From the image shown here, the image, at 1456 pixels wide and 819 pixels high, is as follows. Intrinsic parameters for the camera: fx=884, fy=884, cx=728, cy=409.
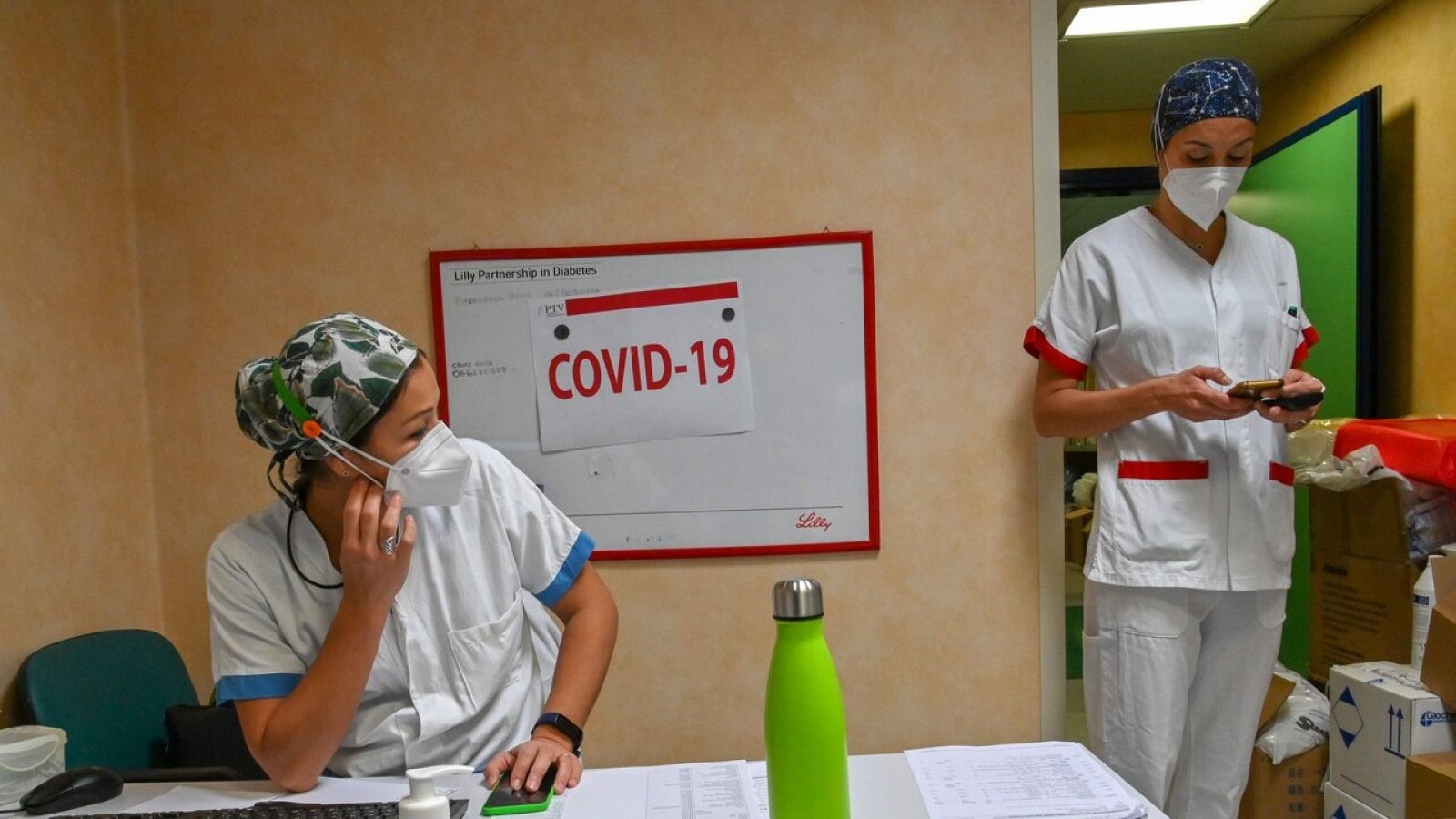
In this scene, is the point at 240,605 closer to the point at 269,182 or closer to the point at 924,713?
the point at 269,182

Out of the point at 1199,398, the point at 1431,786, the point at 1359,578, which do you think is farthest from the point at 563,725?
the point at 1359,578

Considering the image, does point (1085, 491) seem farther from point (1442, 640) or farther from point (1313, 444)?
point (1442, 640)

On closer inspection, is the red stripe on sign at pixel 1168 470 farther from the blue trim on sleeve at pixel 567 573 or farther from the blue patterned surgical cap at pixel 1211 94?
the blue trim on sleeve at pixel 567 573

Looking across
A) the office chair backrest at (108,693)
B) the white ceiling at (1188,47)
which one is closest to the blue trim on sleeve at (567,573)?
the office chair backrest at (108,693)

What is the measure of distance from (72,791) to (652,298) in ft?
4.95

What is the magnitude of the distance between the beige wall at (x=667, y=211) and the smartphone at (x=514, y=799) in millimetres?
1172

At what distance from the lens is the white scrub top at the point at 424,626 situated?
50.7 inches

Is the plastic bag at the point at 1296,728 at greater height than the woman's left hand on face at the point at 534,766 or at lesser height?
lesser

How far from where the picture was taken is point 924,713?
2305mm

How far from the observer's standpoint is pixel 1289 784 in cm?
220

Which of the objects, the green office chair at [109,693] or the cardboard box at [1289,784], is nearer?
the green office chair at [109,693]

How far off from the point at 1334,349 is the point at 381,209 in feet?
10.1

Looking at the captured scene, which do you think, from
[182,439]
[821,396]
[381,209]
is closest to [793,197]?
[821,396]

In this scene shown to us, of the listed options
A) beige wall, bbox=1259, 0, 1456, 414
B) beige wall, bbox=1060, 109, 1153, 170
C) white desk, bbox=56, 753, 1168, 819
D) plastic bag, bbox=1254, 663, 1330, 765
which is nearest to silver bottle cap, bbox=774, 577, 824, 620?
white desk, bbox=56, 753, 1168, 819
